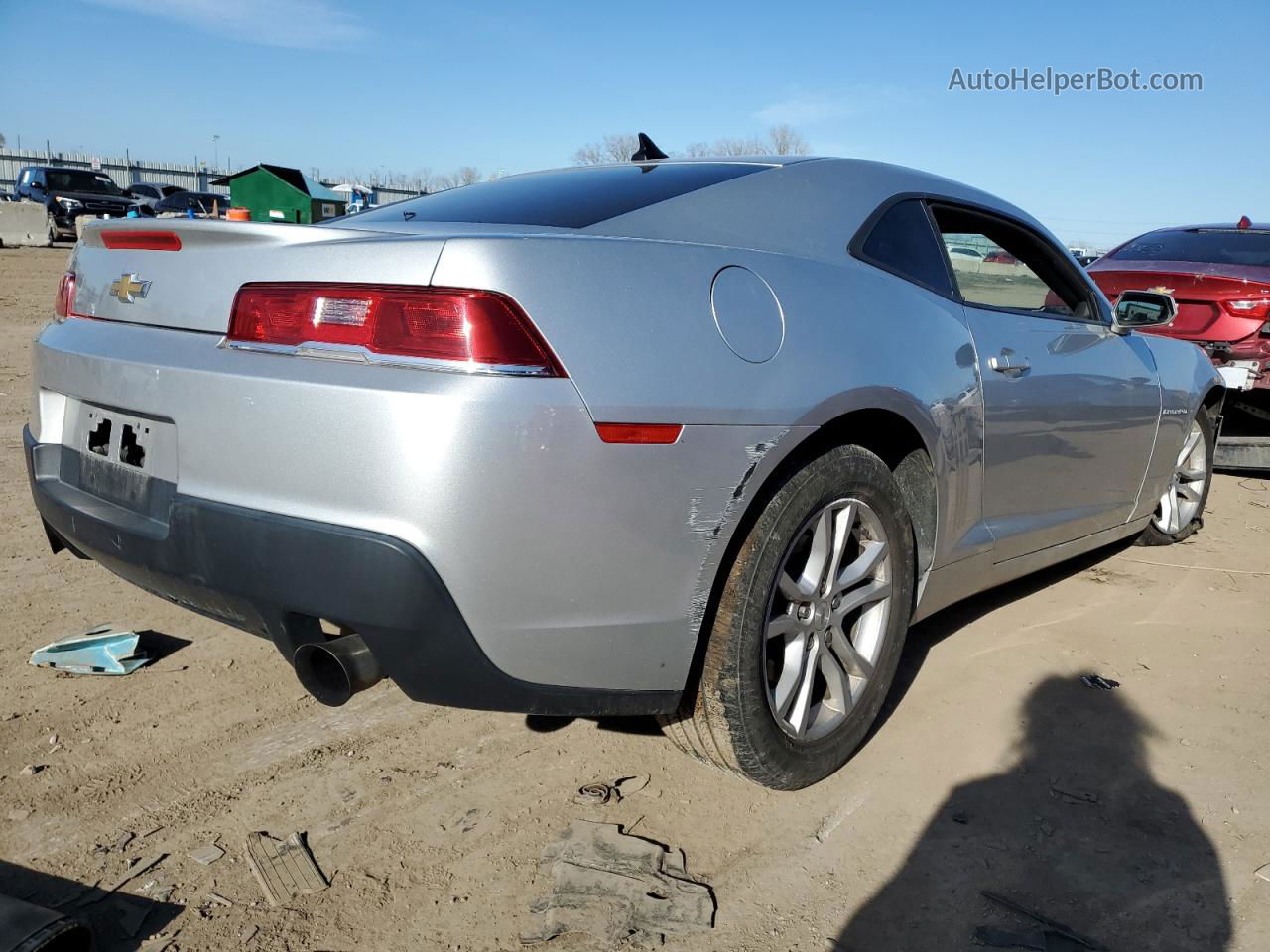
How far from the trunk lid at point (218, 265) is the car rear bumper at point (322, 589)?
1.28 feet

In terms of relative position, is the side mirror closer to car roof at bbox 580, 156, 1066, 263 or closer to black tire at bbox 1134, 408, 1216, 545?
black tire at bbox 1134, 408, 1216, 545

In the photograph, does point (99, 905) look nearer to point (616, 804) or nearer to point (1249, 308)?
point (616, 804)

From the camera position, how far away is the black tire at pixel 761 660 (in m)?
2.19

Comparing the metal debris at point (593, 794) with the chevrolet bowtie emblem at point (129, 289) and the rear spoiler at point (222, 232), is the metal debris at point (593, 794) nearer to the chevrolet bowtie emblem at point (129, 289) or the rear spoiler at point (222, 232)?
the rear spoiler at point (222, 232)

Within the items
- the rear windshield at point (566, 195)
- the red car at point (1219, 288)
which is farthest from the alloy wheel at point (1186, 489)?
the rear windshield at point (566, 195)

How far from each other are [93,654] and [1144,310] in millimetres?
3877

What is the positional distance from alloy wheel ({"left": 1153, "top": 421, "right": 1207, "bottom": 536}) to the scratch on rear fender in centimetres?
330

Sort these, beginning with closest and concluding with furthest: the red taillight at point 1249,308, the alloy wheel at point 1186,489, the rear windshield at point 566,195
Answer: the rear windshield at point 566,195 < the alloy wheel at point 1186,489 < the red taillight at point 1249,308

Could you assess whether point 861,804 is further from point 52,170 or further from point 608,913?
point 52,170

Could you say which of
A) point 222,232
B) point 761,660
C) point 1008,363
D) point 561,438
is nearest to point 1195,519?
point 1008,363

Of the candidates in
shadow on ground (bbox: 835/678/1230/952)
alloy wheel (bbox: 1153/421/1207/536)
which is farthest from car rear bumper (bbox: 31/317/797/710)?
alloy wheel (bbox: 1153/421/1207/536)

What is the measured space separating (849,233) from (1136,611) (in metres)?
2.23

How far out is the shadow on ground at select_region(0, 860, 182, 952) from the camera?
1.85 metres

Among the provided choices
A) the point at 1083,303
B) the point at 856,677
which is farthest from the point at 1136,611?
the point at 856,677
